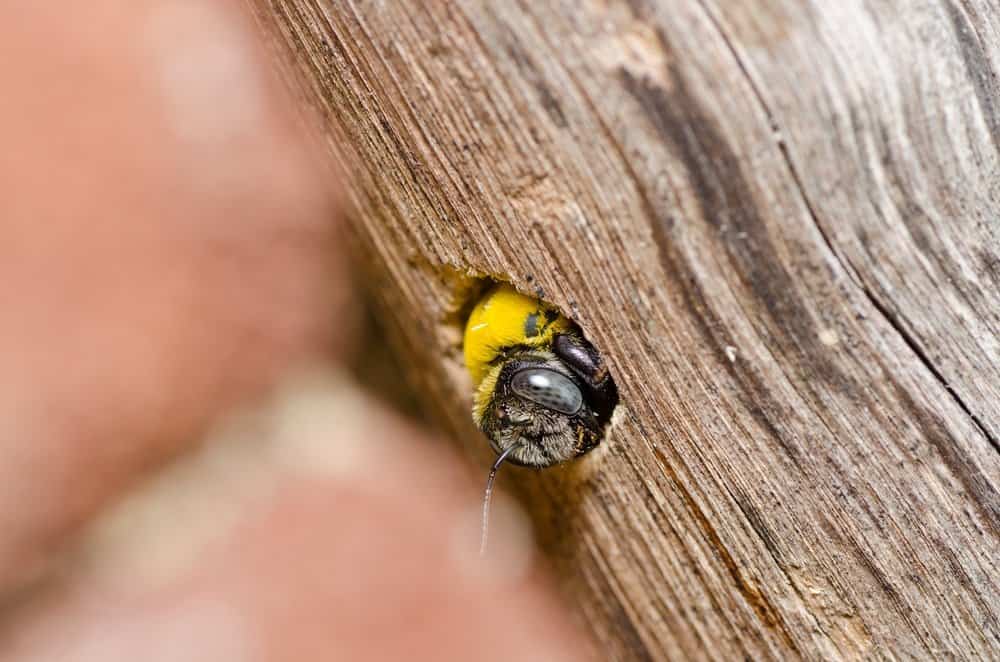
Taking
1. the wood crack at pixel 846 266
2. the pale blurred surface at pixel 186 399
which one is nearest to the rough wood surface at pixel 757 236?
the wood crack at pixel 846 266

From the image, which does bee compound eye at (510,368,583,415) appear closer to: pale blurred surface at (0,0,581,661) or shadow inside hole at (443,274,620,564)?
shadow inside hole at (443,274,620,564)

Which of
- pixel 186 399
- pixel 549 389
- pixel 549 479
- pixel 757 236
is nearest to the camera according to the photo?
pixel 757 236

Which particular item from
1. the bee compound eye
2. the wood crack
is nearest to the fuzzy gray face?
the bee compound eye

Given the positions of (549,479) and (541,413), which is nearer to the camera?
(541,413)

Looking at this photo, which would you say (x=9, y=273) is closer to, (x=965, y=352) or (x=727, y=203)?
(x=727, y=203)

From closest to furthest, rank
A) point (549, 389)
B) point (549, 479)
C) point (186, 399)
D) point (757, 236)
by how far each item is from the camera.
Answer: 1. point (757, 236)
2. point (549, 389)
3. point (549, 479)
4. point (186, 399)

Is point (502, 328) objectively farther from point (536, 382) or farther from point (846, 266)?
→ point (846, 266)

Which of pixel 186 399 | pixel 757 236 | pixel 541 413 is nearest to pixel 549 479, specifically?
pixel 541 413
